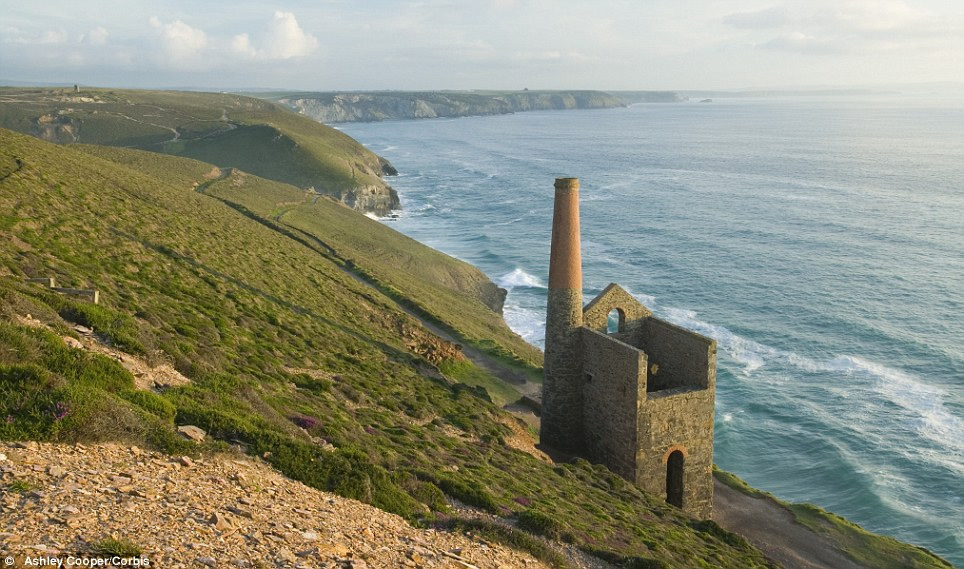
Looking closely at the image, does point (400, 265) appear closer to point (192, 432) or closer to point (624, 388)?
point (624, 388)

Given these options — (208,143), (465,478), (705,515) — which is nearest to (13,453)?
(465,478)

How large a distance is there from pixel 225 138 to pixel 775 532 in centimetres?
11212

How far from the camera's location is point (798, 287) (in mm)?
70062

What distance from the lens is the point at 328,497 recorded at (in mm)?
14109

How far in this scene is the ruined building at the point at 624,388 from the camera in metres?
28.0

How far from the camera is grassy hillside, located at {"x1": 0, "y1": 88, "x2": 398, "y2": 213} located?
360ft

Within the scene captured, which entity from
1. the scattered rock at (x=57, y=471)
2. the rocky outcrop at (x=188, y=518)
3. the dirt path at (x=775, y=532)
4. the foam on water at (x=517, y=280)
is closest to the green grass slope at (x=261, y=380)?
the rocky outcrop at (x=188, y=518)

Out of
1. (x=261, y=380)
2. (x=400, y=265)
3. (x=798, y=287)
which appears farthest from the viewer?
(x=798, y=287)

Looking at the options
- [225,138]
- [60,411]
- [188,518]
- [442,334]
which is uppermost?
[225,138]

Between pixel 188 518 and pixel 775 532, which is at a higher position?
pixel 188 518

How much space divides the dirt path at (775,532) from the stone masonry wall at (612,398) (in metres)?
5.76

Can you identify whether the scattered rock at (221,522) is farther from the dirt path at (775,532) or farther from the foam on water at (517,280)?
the foam on water at (517,280)

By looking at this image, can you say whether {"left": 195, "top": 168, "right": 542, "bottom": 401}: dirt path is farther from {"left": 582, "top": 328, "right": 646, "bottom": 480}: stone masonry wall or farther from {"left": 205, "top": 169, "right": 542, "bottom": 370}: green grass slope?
{"left": 582, "top": 328, "right": 646, "bottom": 480}: stone masonry wall

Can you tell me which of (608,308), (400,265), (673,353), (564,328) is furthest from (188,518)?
(400,265)
